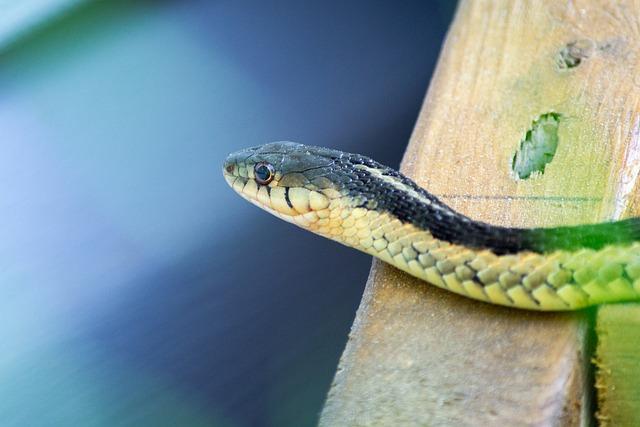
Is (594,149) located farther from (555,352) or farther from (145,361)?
(145,361)

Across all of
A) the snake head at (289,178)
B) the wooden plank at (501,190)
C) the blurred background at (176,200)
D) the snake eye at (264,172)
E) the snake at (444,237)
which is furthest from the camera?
the blurred background at (176,200)

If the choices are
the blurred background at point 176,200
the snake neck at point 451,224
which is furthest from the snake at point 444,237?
the blurred background at point 176,200

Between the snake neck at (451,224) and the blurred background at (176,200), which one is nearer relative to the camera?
the snake neck at (451,224)

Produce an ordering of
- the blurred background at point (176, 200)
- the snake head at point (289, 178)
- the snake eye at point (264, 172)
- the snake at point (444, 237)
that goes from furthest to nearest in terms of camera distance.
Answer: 1. the blurred background at point (176, 200)
2. the snake eye at point (264, 172)
3. the snake head at point (289, 178)
4. the snake at point (444, 237)

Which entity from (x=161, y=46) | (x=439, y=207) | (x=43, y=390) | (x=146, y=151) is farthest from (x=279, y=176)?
(x=161, y=46)

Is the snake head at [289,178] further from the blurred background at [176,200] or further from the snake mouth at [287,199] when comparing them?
the blurred background at [176,200]

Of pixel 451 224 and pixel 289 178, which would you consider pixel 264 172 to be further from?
pixel 451 224

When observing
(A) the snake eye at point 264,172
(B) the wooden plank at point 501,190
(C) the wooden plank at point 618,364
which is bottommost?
(C) the wooden plank at point 618,364
